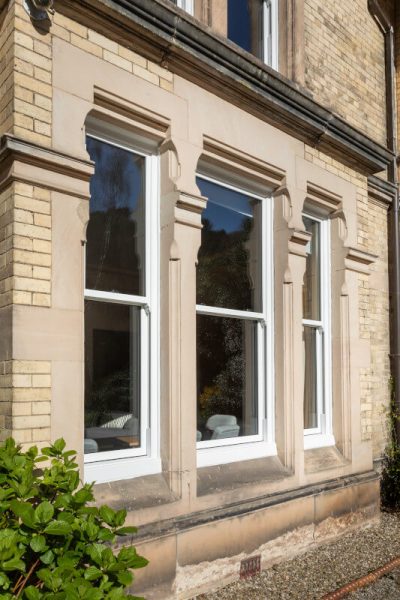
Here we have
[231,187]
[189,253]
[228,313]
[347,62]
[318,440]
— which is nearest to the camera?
[189,253]

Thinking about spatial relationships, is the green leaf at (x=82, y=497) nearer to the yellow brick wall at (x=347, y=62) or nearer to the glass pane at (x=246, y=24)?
the glass pane at (x=246, y=24)

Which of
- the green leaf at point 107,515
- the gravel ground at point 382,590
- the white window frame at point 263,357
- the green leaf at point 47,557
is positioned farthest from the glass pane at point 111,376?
the gravel ground at point 382,590

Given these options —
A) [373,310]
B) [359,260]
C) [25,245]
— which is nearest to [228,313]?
[359,260]

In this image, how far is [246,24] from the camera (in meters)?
6.35

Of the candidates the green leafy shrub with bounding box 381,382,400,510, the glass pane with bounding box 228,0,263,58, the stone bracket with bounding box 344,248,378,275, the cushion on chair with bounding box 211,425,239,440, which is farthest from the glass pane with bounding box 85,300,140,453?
the green leafy shrub with bounding box 381,382,400,510

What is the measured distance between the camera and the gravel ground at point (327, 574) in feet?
15.5

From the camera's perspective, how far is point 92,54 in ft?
14.2

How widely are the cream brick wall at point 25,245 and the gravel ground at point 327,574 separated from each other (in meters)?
2.56

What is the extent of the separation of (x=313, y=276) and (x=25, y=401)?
387 centimetres

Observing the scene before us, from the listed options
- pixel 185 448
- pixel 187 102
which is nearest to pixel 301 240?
pixel 187 102

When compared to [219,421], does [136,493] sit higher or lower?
lower

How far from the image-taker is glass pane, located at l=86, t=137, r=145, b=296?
4.57 meters

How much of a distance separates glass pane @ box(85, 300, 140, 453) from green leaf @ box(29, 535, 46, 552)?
1339 mm

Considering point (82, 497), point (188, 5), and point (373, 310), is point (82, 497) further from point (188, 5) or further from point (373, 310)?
point (373, 310)
